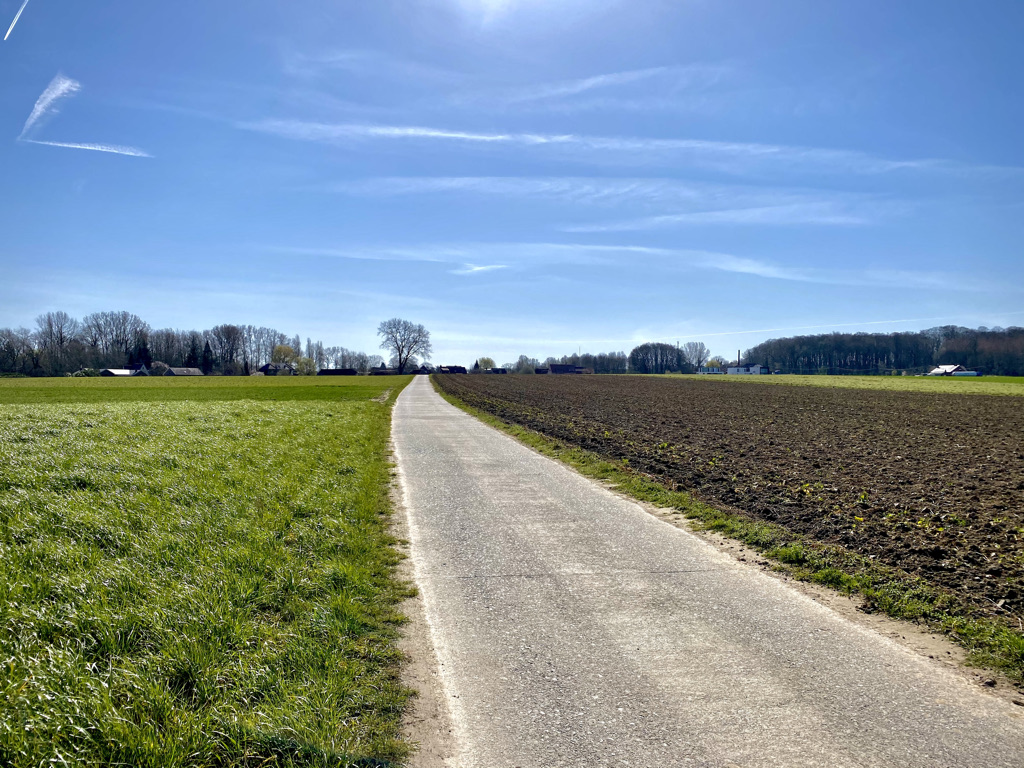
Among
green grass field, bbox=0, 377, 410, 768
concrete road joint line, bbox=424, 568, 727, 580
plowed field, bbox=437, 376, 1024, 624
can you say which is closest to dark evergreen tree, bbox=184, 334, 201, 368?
plowed field, bbox=437, 376, 1024, 624

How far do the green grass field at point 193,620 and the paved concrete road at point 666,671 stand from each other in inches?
26.4

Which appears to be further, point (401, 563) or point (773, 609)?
point (401, 563)

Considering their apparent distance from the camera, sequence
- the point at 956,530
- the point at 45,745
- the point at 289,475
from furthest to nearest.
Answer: the point at 289,475, the point at 956,530, the point at 45,745

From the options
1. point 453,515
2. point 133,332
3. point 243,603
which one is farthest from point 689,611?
point 133,332

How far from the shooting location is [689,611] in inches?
227

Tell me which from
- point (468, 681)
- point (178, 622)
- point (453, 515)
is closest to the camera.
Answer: point (468, 681)

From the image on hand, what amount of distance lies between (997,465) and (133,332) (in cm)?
17170

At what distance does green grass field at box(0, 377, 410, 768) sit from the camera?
139 inches

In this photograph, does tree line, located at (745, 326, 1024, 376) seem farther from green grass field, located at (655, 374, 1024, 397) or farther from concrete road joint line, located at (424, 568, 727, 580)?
concrete road joint line, located at (424, 568, 727, 580)

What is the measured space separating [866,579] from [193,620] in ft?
21.7

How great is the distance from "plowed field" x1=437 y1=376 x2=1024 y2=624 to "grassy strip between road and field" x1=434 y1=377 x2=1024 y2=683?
37 cm

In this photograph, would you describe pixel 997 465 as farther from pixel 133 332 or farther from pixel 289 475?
pixel 133 332

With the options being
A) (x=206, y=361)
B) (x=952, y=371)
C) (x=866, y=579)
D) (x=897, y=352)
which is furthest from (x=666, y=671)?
(x=897, y=352)

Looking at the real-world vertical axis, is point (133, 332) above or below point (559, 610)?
above
